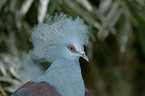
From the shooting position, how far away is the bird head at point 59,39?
666 mm

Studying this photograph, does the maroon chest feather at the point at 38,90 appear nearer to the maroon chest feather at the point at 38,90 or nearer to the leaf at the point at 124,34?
the maroon chest feather at the point at 38,90

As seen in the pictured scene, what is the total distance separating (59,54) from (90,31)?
0.37 m

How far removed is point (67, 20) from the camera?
2.24ft

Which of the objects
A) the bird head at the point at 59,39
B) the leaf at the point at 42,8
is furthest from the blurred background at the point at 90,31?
the bird head at the point at 59,39

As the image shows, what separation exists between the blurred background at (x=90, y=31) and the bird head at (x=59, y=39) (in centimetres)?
13

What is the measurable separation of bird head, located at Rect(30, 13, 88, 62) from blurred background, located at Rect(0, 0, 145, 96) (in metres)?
0.13

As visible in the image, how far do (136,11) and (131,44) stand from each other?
610 mm

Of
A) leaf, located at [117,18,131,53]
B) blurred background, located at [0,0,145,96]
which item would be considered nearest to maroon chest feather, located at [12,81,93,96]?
blurred background, located at [0,0,145,96]

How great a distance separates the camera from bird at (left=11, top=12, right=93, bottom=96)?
2.15 ft

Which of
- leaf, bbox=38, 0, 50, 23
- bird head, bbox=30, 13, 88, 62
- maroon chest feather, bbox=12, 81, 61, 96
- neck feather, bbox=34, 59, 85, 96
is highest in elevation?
leaf, bbox=38, 0, 50, 23

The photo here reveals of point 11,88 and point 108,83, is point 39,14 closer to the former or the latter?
point 11,88

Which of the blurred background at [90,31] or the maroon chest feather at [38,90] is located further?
the blurred background at [90,31]

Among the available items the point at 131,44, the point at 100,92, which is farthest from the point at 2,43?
the point at 100,92

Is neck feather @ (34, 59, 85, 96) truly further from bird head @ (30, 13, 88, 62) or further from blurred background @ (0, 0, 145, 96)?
blurred background @ (0, 0, 145, 96)
